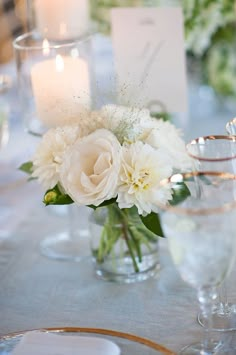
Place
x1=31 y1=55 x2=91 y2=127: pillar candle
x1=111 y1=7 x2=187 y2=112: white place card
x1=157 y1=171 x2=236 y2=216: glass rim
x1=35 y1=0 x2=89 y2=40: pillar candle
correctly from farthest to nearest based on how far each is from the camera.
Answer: x1=35 y1=0 x2=89 y2=40: pillar candle < x1=111 y1=7 x2=187 y2=112: white place card < x1=31 y1=55 x2=91 y2=127: pillar candle < x1=157 y1=171 x2=236 y2=216: glass rim

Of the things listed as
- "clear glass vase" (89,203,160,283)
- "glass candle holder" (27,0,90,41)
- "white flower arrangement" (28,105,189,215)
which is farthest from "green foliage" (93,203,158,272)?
"glass candle holder" (27,0,90,41)

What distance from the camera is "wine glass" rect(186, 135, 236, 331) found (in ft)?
2.84

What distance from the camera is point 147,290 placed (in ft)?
3.45

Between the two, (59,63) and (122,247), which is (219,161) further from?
(59,63)

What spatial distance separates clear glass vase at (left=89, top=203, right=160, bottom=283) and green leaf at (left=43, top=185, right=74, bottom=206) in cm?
9

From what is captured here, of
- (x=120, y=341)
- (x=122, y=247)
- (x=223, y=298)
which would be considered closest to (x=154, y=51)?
(x=122, y=247)

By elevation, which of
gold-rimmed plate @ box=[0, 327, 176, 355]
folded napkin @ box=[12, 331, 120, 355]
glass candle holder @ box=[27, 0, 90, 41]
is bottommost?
gold-rimmed plate @ box=[0, 327, 176, 355]

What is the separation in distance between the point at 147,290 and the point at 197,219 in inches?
13.5

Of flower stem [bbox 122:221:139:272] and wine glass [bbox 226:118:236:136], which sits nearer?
wine glass [bbox 226:118:236:136]

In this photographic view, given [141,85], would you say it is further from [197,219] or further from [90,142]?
[197,219]

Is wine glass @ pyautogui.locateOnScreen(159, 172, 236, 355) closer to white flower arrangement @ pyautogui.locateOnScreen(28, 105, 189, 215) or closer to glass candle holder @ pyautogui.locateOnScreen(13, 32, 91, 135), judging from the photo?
white flower arrangement @ pyautogui.locateOnScreen(28, 105, 189, 215)

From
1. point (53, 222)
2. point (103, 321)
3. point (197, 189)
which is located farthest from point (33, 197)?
point (197, 189)

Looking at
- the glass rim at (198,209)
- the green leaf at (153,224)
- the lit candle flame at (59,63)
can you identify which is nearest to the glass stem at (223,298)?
the green leaf at (153,224)

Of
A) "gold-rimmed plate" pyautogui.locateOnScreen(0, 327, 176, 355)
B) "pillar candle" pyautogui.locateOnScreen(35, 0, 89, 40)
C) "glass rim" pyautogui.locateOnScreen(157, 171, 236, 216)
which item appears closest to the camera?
"glass rim" pyautogui.locateOnScreen(157, 171, 236, 216)
